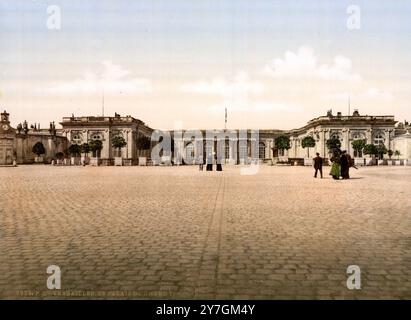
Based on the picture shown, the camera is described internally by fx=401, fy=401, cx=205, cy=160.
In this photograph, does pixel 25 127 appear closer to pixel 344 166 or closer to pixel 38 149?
pixel 38 149

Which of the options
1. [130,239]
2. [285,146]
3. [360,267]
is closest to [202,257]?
[130,239]

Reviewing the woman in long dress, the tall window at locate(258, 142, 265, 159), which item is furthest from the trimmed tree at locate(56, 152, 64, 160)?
the woman in long dress

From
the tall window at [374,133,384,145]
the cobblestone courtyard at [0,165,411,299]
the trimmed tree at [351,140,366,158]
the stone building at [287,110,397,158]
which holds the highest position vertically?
the stone building at [287,110,397,158]

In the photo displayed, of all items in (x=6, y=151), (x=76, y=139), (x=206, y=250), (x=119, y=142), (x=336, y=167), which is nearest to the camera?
(x=206, y=250)

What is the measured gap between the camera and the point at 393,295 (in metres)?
3.86

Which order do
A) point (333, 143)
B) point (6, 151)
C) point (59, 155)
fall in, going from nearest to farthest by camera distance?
point (333, 143) < point (6, 151) < point (59, 155)

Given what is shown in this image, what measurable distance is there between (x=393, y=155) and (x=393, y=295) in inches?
2695

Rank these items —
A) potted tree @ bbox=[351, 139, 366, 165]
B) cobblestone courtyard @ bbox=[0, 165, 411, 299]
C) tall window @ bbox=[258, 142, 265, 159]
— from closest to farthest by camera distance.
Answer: cobblestone courtyard @ bbox=[0, 165, 411, 299] → potted tree @ bbox=[351, 139, 366, 165] → tall window @ bbox=[258, 142, 265, 159]

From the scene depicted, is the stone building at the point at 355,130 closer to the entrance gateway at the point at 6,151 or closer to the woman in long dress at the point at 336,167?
the woman in long dress at the point at 336,167

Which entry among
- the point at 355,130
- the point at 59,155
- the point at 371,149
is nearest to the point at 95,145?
the point at 59,155

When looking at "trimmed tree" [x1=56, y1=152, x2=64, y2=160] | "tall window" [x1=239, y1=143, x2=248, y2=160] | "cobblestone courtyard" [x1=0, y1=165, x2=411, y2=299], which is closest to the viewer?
"cobblestone courtyard" [x1=0, y1=165, x2=411, y2=299]

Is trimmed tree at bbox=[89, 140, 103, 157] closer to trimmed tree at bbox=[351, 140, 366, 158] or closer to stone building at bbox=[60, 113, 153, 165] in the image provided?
stone building at bbox=[60, 113, 153, 165]

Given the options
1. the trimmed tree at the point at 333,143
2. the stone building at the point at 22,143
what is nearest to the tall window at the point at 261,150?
the trimmed tree at the point at 333,143
